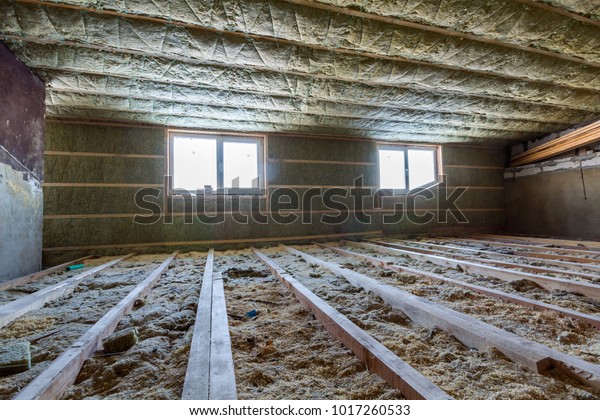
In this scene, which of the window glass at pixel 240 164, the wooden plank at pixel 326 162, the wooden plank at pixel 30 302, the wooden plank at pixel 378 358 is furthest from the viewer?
the wooden plank at pixel 326 162

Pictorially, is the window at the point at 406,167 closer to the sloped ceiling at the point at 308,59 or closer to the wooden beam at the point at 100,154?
the sloped ceiling at the point at 308,59

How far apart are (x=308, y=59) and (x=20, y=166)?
10.2ft

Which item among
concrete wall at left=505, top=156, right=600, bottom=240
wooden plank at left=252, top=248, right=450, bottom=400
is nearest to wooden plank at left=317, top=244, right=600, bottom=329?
wooden plank at left=252, top=248, right=450, bottom=400

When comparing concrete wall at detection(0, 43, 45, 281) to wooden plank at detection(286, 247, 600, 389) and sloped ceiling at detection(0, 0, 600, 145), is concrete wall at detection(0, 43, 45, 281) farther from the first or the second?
wooden plank at detection(286, 247, 600, 389)

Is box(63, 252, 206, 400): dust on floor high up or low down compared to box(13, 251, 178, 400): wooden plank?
down

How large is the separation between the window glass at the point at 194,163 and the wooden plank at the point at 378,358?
3904 mm

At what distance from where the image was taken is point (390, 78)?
3.42m

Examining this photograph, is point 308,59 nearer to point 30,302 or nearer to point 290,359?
point 290,359

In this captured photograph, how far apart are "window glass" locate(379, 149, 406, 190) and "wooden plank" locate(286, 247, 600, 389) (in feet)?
14.6

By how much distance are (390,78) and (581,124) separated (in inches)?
171

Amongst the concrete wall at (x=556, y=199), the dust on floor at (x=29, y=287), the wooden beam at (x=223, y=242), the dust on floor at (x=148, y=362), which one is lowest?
the dust on floor at (x=148, y=362)

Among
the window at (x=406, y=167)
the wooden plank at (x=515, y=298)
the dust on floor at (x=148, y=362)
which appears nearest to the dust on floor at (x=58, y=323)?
the dust on floor at (x=148, y=362)

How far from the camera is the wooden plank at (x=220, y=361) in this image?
31.3 inches

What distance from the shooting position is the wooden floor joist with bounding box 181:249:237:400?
80cm
